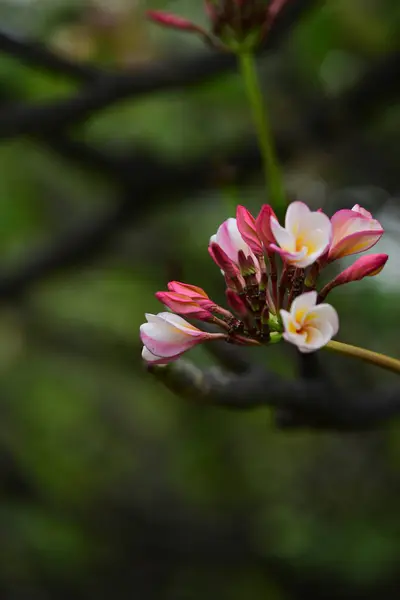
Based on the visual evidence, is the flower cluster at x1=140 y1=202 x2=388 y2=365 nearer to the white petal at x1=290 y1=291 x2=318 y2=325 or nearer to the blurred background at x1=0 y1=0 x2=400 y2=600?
the white petal at x1=290 y1=291 x2=318 y2=325

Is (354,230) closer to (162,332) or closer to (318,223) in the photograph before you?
(318,223)

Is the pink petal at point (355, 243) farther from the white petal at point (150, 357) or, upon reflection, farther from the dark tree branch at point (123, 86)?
the dark tree branch at point (123, 86)

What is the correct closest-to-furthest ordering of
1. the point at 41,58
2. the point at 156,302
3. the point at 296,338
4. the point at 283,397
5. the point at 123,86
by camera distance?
the point at 296,338 → the point at 283,397 → the point at 41,58 → the point at 123,86 → the point at 156,302

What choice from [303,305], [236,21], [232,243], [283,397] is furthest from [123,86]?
[303,305]

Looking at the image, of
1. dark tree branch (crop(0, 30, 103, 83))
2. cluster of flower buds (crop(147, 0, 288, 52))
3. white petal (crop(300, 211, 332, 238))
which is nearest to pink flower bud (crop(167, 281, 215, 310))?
white petal (crop(300, 211, 332, 238))

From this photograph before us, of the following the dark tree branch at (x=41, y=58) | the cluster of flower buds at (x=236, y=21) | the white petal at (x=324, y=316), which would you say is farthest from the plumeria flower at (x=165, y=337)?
the dark tree branch at (x=41, y=58)

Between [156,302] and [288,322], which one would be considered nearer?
[288,322]
